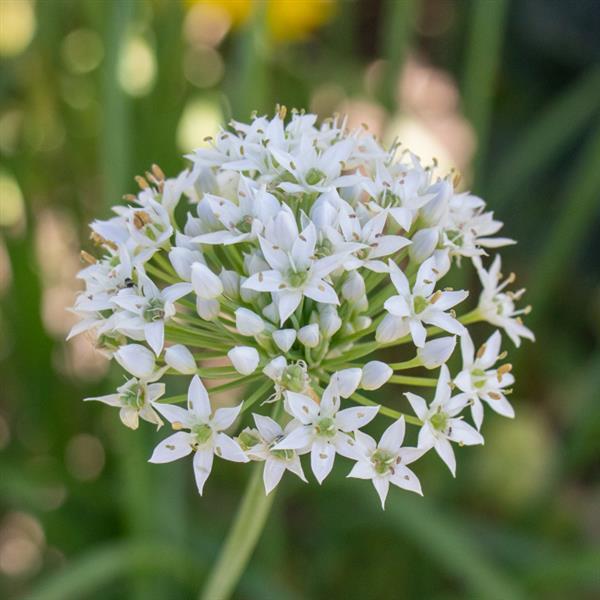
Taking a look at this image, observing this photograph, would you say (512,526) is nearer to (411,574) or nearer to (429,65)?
(411,574)

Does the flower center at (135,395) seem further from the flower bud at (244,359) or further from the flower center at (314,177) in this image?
the flower center at (314,177)

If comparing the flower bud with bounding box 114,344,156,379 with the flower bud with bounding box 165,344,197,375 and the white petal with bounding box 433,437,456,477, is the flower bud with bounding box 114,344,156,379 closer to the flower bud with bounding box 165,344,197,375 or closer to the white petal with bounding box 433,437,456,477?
the flower bud with bounding box 165,344,197,375

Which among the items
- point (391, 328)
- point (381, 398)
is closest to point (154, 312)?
point (391, 328)

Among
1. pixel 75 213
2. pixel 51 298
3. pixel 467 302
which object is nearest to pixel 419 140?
pixel 467 302

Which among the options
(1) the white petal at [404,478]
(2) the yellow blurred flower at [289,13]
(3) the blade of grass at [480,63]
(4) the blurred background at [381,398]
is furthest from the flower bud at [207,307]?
(2) the yellow blurred flower at [289,13]

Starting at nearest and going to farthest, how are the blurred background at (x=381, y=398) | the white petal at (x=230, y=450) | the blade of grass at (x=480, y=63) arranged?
the white petal at (x=230, y=450)
the blurred background at (x=381, y=398)
the blade of grass at (x=480, y=63)

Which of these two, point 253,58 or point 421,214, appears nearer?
point 421,214
